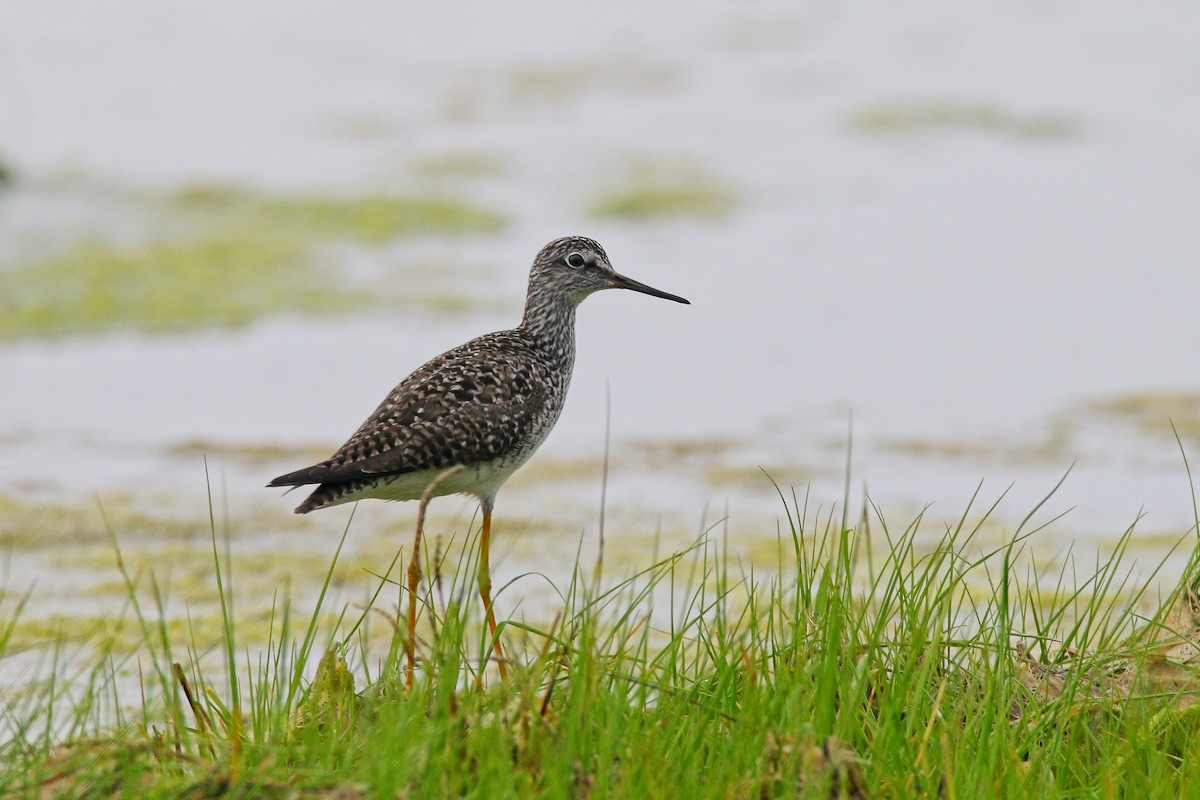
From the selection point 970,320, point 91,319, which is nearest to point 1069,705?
point 970,320

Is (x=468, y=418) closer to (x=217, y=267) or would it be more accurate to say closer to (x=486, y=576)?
(x=486, y=576)

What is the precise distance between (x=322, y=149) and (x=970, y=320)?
5.82 meters

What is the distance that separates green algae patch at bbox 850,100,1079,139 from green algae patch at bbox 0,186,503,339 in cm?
360

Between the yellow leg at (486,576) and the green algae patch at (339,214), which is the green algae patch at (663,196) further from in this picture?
the yellow leg at (486,576)

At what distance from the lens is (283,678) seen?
127 inches

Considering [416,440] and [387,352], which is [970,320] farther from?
[416,440]

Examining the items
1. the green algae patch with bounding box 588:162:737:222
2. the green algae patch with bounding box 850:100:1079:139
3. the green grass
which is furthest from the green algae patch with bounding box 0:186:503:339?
the green grass

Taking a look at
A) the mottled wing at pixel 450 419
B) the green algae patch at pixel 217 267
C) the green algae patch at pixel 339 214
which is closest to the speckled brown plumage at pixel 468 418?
the mottled wing at pixel 450 419

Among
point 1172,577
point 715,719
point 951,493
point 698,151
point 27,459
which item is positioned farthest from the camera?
point 698,151

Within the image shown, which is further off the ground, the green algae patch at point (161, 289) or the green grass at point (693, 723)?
the green algae patch at point (161, 289)

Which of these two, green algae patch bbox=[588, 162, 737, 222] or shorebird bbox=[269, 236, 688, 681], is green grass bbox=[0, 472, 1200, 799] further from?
green algae patch bbox=[588, 162, 737, 222]

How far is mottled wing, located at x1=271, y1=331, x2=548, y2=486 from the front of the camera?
14.4 ft

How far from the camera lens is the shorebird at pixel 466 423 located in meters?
4.38

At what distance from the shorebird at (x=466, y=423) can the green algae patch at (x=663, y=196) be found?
20.2ft
